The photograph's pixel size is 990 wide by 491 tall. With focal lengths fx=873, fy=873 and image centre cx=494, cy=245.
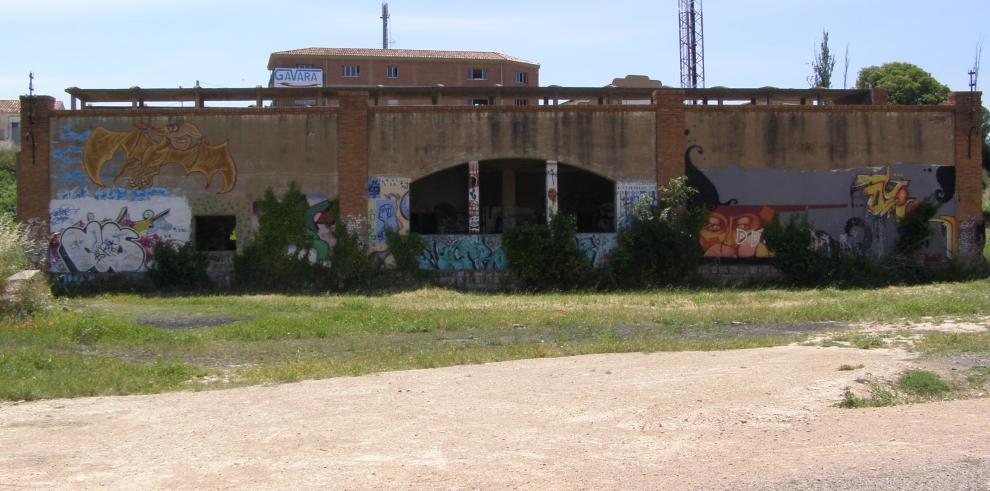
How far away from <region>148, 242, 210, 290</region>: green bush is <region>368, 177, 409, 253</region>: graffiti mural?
4927 mm

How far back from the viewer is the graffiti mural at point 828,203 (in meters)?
25.9

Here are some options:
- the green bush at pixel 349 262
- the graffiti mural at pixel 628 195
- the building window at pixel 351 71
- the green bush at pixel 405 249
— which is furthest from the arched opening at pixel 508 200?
the building window at pixel 351 71

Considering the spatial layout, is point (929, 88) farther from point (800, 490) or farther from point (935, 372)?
point (800, 490)

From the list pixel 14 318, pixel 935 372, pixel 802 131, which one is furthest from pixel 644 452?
pixel 802 131

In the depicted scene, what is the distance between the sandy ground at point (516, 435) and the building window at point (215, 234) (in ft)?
55.6

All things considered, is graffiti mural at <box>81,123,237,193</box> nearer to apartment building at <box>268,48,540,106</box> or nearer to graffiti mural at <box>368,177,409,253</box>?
graffiti mural at <box>368,177,409,253</box>

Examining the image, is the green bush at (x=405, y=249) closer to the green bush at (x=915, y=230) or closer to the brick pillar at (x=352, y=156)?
the brick pillar at (x=352, y=156)

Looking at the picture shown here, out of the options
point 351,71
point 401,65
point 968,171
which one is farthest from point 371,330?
point 351,71

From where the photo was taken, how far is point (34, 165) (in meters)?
25.1

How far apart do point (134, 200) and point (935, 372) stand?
21814mm

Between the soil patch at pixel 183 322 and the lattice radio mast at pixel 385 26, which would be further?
the lattice radio mast at pixel 385 26

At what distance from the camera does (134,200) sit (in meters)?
25.3

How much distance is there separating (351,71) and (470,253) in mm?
50087

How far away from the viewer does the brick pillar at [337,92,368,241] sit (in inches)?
991
